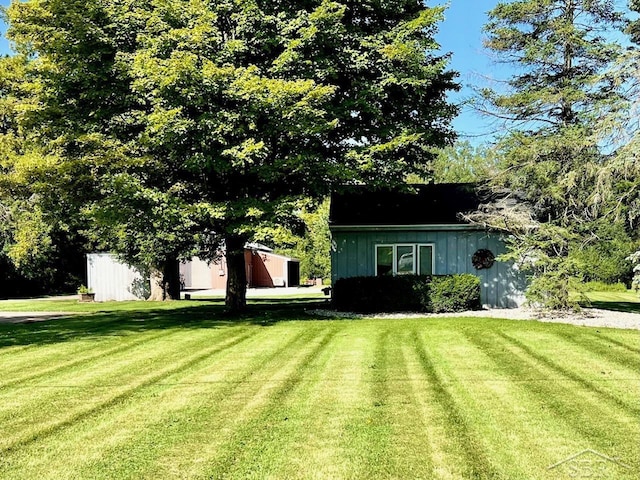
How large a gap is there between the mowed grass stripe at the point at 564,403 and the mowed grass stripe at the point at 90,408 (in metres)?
4.79

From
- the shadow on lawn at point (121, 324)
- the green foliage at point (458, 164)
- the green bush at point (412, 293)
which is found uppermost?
the green foliage at point (458, 164)

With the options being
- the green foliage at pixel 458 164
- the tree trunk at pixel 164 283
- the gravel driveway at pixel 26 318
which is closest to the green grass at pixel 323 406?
the gravel driveway at pixel 26 318

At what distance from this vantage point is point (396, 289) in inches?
658

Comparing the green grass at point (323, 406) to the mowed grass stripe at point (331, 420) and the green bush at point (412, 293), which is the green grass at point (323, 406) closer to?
the mowed grass stripe at point (331, 420)

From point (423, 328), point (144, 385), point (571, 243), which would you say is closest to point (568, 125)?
point (571, 243)

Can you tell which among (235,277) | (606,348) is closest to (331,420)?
(606,348)

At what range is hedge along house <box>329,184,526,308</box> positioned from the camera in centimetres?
1800

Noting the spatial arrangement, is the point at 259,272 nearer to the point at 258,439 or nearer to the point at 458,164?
the point at 458,164

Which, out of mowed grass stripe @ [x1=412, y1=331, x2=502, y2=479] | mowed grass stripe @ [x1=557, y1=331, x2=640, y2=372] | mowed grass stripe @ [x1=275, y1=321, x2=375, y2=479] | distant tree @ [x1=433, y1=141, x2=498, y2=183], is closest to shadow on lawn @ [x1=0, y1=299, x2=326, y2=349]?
mowed grass stripe @ [x1=275, y1=321, x2=375, y2=479]

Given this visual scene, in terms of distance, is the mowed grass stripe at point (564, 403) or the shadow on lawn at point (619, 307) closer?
the mowed grass stripe at point (564, 403)

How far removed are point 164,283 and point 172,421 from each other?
Answer: 2184cm

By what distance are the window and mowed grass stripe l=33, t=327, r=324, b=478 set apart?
9578 millimetres

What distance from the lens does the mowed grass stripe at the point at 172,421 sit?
4773 mm

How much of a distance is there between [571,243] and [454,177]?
44.9 m
